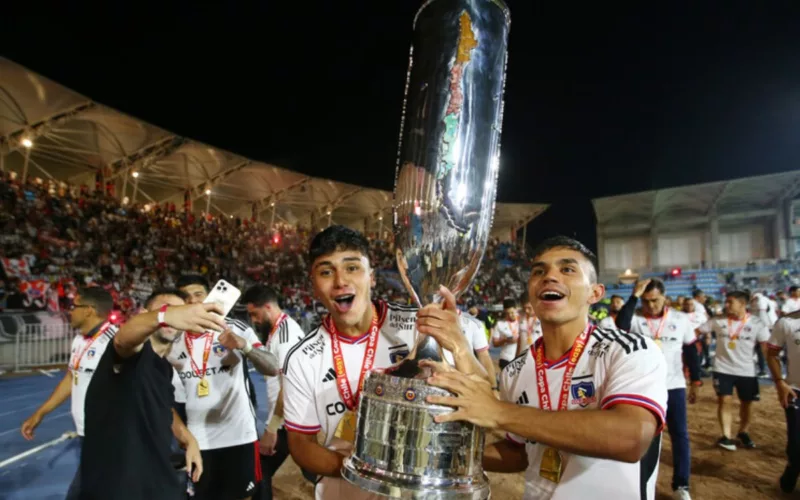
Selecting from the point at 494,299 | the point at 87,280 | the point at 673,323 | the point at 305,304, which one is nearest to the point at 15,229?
the point at 87,280

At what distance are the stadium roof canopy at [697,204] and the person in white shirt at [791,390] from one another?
33878 mm

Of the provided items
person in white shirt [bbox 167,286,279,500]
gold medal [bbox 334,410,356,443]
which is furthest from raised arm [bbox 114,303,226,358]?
person in white shirt [bbox 167,286,279,500]

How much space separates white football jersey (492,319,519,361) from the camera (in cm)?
920

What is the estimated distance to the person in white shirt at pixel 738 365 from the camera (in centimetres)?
687

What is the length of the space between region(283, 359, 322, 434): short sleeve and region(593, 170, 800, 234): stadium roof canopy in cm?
3885

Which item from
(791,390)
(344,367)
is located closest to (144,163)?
(344,367)

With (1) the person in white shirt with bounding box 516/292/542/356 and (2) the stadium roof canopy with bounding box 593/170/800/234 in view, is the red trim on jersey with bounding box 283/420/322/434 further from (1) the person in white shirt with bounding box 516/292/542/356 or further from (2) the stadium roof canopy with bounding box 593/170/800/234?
(2) the stadium roof canopy with bounding box 593/170/800/234

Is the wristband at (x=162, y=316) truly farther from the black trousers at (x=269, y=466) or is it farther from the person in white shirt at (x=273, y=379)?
the black trousers at (x=269, y=466)

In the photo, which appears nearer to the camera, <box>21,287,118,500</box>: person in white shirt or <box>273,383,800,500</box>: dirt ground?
<box>21,287,118,500</box>: person in white shirt

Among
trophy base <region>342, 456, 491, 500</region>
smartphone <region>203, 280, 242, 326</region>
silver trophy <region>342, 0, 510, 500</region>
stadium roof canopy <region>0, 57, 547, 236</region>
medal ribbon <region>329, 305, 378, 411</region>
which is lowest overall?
trophy base <region>342, 456, 491, 500</region>

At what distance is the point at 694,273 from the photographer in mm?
33656

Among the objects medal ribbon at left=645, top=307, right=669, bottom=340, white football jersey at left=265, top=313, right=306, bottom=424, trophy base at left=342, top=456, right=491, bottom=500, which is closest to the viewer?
trophy base at left=342, top=456, right=491, bottom=500

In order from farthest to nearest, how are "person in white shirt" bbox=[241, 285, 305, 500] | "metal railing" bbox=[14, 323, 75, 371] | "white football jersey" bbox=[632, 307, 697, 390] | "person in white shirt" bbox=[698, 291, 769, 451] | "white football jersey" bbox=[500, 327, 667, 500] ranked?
"metal railing" bbox=[14, 323, 75, 371]
"person in white shirt" bbox=[698, 291, 769, 451]
"white football jersey" bbox=[632, 307, 697, 390]
"person in white shirt" bbox=[241, 285, 305, 500]
"white football jersey" bbox=[500, 327, 667, 500]

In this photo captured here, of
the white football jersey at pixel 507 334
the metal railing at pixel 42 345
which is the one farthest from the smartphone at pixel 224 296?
the metal railing at pixel 42 345
